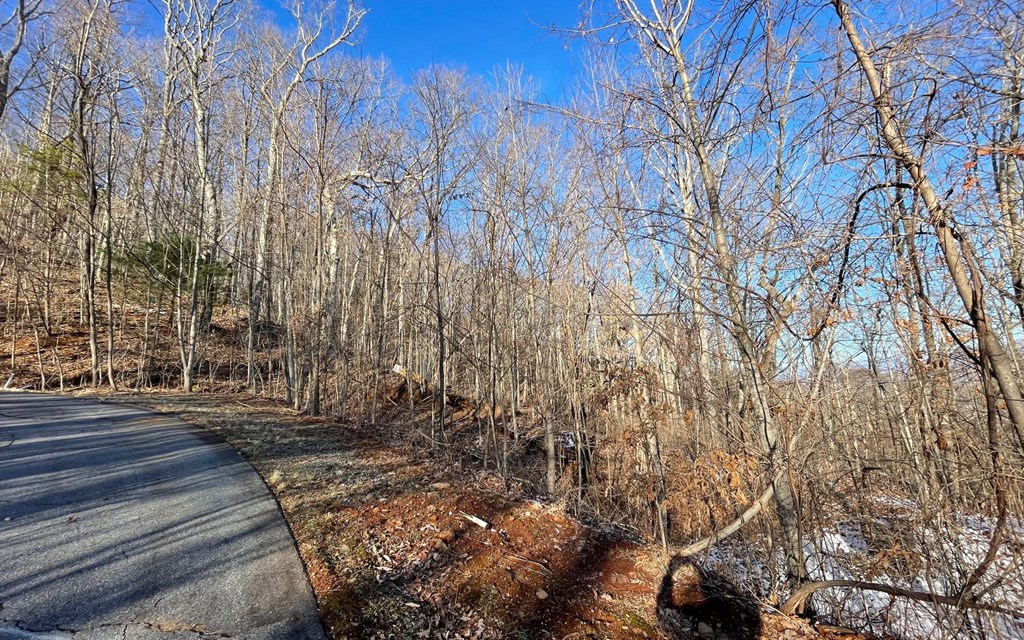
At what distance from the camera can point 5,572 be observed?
3025 millimetres

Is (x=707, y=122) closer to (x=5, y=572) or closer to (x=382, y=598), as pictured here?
(x=382, y=598)

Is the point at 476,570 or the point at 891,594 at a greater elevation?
the point at 891,594

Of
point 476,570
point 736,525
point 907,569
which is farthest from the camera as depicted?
point 736,525

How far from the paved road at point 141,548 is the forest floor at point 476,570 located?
288mm

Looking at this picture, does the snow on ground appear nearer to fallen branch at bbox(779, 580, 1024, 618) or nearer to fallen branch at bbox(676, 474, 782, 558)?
fallen branch at bbox(779, 580, 1024, 618)

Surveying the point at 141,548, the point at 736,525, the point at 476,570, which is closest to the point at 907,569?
the point at 736,525

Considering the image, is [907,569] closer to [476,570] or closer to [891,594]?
[891,594]

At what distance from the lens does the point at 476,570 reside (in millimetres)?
3666

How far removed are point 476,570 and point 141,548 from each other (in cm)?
253

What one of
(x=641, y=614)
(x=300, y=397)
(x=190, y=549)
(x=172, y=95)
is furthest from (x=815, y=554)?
(x=172, y=95)

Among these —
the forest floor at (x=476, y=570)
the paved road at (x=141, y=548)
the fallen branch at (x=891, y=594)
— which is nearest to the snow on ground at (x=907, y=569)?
the fallen branch at (x=891, y=594)

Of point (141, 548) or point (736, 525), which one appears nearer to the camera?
point (141, 548)

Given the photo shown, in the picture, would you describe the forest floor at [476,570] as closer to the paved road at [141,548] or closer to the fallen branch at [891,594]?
the fallen branch at [891,594]

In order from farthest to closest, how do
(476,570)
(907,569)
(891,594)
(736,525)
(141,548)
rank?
(736,525), (476,570), (141,548), (907,569), (891,594)
